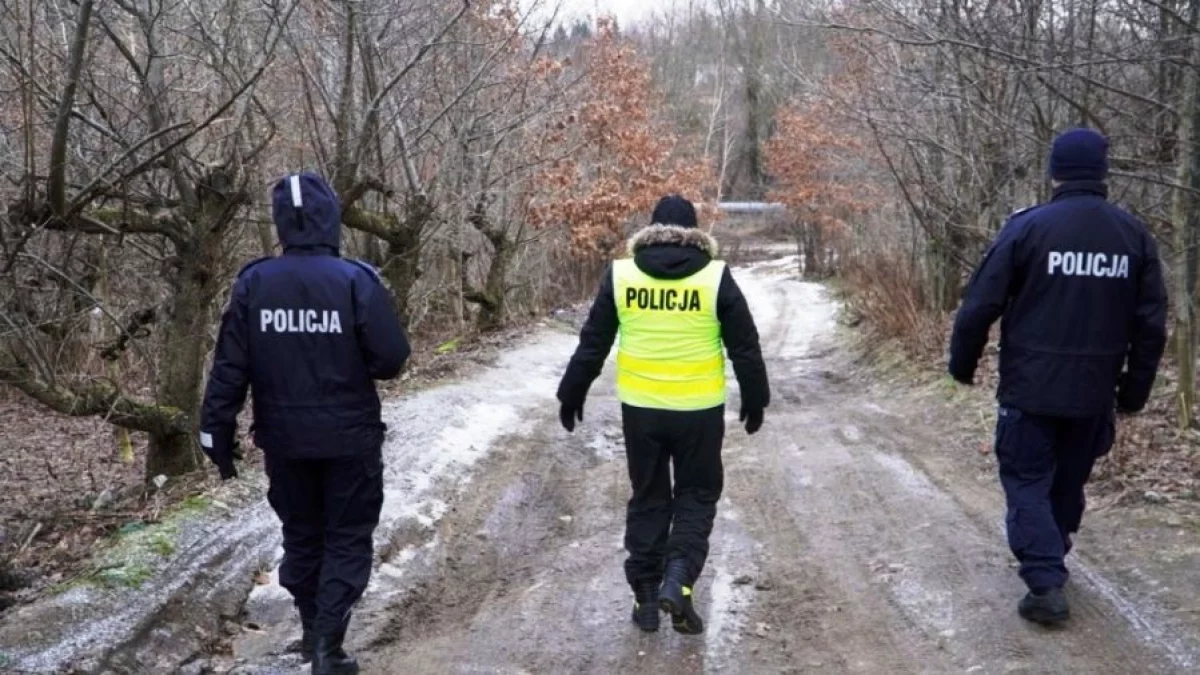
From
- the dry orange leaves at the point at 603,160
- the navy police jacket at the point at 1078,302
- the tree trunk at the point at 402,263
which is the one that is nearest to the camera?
the navy police jacket at the point at 1078,302

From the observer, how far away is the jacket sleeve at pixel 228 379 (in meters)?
4.12

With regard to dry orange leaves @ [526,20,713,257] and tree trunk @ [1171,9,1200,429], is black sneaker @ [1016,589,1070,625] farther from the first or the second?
dry orange leaves @ [526,20,713,257]

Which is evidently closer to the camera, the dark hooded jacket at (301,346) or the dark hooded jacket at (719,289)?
the dark hooded jacket at (301,346)

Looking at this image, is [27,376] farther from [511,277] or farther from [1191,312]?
[511,277]

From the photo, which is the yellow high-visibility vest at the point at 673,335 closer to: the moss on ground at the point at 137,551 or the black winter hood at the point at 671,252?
the black winter hood at the point at 671,252

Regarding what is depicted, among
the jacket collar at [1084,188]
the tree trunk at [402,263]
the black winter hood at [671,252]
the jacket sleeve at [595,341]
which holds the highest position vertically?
the jacket collar at [1084,188]

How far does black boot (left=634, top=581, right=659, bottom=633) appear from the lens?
4.85m

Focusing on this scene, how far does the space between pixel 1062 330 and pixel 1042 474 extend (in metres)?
0.64

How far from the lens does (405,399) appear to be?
10.3 m

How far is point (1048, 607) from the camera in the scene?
15.0 ft

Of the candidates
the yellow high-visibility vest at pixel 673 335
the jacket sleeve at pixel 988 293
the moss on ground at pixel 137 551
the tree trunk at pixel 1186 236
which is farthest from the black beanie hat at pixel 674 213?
the tree trunk at pixel 1186 236

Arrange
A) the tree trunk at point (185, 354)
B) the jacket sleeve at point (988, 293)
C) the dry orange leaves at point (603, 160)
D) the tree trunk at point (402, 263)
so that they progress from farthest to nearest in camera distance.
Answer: the dry orange leaves at point (603, 160), the tree trunk at point (402, 263), the tree trunk at point (185, 354), the jacket sleeve at point (988, 293)

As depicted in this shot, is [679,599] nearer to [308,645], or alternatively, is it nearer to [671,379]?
[671,379]

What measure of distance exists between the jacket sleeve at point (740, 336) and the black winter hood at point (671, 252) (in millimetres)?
150
